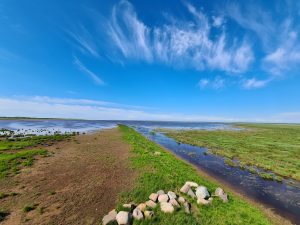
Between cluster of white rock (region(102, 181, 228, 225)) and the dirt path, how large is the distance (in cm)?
123

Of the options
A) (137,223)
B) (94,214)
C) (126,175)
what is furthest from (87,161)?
(137,223)

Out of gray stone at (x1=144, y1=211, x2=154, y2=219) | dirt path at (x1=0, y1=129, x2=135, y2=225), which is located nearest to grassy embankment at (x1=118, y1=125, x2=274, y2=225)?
gray stone at (x1=144, y1=211, x2=154, y2=219)

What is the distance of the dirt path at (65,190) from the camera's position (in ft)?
32.0

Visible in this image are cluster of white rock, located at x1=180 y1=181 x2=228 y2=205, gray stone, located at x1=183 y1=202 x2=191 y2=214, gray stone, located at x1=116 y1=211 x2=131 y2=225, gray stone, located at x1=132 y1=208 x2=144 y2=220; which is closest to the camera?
gray stone, located at x1=116 y1=211 x2=131 y2=225

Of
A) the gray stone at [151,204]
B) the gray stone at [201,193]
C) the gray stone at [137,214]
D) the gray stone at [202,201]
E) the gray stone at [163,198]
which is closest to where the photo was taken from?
the gray stone at [137,214]

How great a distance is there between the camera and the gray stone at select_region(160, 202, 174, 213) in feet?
33.6

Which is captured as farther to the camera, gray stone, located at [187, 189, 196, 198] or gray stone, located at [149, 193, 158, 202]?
gray stone, located at [187, 189, 196, 198]

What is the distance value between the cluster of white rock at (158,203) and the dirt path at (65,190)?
1226mm

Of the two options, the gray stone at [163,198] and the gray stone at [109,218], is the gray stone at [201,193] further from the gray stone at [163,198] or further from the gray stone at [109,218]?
the gray stone at [109,218]

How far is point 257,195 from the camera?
610 inches

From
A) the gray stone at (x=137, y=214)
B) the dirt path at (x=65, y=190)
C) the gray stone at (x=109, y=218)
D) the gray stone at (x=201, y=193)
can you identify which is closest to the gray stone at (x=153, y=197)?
the gray stone at (x=137, y=214)

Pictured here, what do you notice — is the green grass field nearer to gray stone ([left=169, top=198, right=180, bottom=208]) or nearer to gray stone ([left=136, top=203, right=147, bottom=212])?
gray stone ([left=136, top=203, right=147, bottom=212])

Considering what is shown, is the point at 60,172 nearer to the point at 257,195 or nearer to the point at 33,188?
the point at 33,188

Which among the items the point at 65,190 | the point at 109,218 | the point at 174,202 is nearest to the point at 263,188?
the point at 174,202
